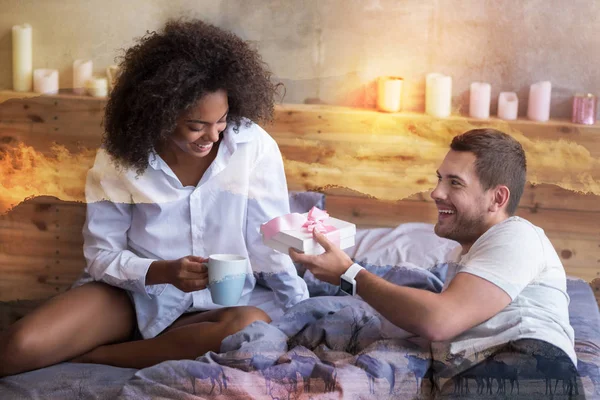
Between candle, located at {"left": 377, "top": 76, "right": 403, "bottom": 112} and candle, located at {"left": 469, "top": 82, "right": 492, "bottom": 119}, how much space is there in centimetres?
13

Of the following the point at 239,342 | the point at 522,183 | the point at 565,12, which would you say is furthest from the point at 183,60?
the point at 565,12

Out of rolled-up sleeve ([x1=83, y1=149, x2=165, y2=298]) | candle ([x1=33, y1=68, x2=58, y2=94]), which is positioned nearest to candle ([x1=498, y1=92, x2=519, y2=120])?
rolled-up sleeve ([x1=83, y1=149, x2=165, y2=298])

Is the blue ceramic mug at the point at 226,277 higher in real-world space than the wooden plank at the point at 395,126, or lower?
lower

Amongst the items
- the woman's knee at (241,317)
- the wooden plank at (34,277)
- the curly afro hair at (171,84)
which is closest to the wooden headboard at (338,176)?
the wooden plank at (34,277)

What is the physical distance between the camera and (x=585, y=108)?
52.7 inches

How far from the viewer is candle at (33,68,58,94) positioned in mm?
1306

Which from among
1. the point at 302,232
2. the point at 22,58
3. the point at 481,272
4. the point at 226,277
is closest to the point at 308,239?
the point at 302,232

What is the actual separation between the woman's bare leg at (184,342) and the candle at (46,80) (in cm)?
45

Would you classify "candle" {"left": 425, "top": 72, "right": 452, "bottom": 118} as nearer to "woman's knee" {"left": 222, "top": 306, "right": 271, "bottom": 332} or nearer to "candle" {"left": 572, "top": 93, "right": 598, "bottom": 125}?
"candle" {"left": 572, "top": 93, "right": 598, "bottom": 125}

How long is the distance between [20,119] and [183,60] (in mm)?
349

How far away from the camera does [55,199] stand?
4.23ft

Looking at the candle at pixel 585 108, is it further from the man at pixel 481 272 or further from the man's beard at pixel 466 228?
the man's beard at pixel 466 228

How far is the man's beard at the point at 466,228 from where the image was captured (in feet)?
3.71

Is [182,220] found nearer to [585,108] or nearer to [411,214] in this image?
[411,214]
